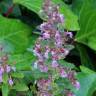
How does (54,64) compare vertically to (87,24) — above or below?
above

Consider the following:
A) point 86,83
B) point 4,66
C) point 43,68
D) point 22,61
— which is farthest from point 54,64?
point 86,83

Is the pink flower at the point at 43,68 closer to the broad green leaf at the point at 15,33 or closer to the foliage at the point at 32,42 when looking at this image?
the foliage at the point at 32,42

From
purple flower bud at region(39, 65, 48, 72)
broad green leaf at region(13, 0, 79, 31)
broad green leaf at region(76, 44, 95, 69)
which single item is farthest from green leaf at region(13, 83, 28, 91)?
broad green leaf at region(76, 44, 95, 69)

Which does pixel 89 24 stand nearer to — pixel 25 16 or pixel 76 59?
pixel 76 59

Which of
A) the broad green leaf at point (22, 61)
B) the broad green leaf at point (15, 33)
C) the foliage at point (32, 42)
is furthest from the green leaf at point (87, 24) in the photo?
the broad green leaf at point (22, 61)

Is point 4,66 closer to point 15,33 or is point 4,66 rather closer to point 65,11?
point 15,33
